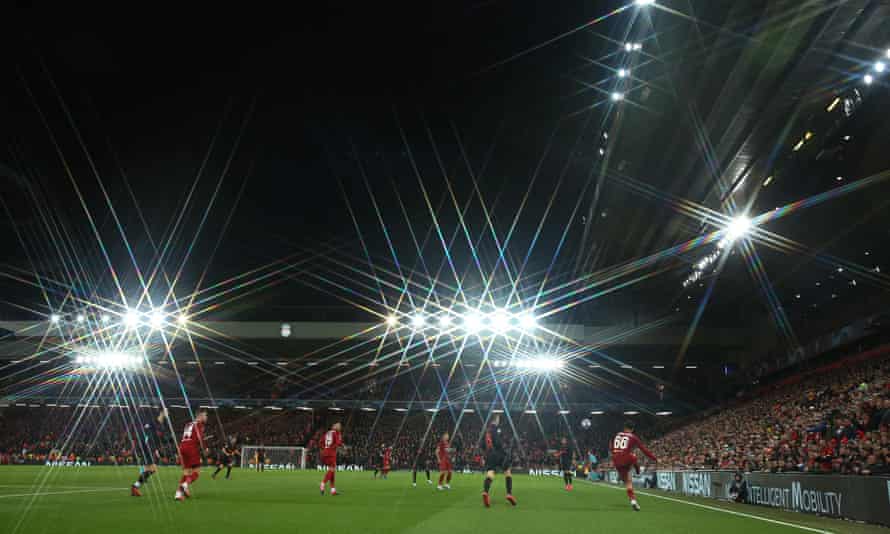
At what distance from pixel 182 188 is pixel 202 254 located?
8.86 metres

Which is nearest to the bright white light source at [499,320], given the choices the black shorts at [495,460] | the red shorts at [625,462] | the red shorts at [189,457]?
the red shorts at [625,462]

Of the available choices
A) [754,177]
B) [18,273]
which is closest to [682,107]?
[754,177]

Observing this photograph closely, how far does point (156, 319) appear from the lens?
4356 centimetres

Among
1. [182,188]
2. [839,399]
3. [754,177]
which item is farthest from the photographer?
[839,399]

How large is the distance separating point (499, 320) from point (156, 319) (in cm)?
2421

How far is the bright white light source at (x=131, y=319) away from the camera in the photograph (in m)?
41.7

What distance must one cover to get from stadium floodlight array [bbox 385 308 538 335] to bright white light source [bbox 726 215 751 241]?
1845 cm

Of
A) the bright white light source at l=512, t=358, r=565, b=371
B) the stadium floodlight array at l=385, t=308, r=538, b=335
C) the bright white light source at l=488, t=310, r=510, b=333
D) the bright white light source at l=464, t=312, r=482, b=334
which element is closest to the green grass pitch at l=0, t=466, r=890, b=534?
the bright white light source at l=488, t=310, r=510, b=333

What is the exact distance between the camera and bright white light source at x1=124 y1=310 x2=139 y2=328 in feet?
137

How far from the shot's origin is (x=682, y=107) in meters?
20.0

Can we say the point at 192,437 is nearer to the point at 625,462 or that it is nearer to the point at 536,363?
the point at 625,462

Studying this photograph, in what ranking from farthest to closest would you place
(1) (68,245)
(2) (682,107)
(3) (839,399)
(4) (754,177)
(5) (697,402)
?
(5) (697,402) < (3) (839,399) < (1) (68,245) < (4) (754,177) < (2) (682,107)

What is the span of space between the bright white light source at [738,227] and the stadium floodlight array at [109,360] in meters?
47.1

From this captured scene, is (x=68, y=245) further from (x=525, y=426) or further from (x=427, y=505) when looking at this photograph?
(x=525, y=426)
